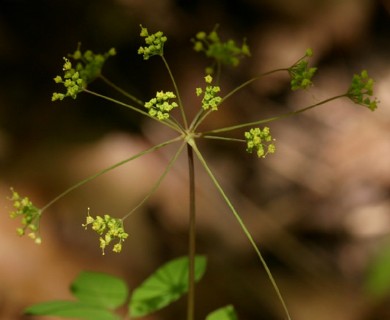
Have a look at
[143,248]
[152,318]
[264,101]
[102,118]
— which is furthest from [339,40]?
[152,318]

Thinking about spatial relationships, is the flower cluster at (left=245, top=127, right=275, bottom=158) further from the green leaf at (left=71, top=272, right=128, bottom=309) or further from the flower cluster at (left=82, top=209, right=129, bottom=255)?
the green leaf at (left=71, top=272, right=128, bottom=309)

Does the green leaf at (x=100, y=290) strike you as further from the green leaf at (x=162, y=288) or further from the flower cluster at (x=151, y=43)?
the flower cluster at (x=151, y=43)

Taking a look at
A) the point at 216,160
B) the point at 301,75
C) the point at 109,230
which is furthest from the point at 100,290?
the point at 216,160

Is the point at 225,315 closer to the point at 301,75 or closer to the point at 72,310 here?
the point at 72,310

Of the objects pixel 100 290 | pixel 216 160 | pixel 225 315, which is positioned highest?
pixel 216 160

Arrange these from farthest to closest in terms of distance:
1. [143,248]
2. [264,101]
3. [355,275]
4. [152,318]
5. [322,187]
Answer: [264,101] → [322,187] → [355,275] → [143,248] → [152,318]

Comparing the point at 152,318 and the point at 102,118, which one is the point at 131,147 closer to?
the point at 102,118
